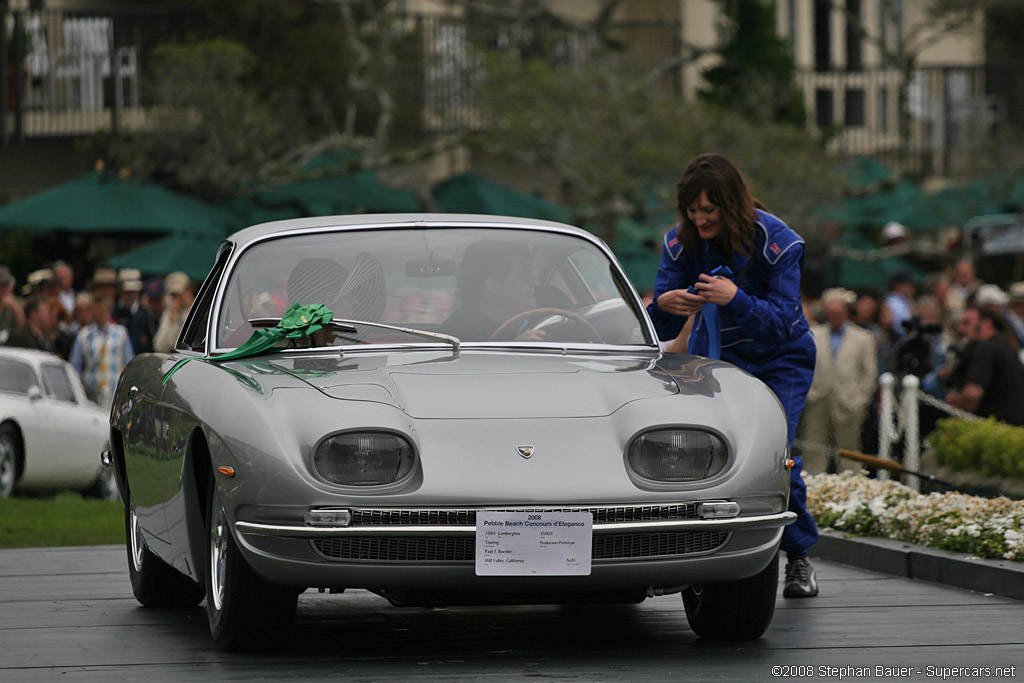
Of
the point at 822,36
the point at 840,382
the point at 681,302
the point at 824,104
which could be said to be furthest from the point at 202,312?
the point at 822,36

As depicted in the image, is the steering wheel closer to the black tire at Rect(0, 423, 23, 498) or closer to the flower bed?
the flower bed

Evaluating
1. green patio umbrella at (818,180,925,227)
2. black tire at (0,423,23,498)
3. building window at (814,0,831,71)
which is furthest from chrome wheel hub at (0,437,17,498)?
building window at (814,0,831,71)

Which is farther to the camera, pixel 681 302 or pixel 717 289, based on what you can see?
pixel 681 302

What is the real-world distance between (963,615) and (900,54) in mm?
29080

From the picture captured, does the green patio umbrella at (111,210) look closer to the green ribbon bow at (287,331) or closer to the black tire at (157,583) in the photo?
the black tire at (157,583)

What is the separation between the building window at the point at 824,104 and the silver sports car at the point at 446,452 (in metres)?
37.5

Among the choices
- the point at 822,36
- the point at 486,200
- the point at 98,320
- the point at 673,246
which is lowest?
the point at 98,320

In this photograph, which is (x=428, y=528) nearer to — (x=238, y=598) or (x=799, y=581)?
(x=238, y=598)

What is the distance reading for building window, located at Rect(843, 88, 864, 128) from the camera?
149 ft

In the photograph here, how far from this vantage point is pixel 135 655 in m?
6.31

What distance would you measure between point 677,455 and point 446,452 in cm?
74

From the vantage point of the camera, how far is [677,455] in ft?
19.4

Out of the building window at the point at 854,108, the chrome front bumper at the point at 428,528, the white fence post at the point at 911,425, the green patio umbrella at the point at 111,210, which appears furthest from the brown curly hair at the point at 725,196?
the building window at the point at 854,108

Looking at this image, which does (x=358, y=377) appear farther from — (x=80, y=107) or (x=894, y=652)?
(x=80, y=107)
